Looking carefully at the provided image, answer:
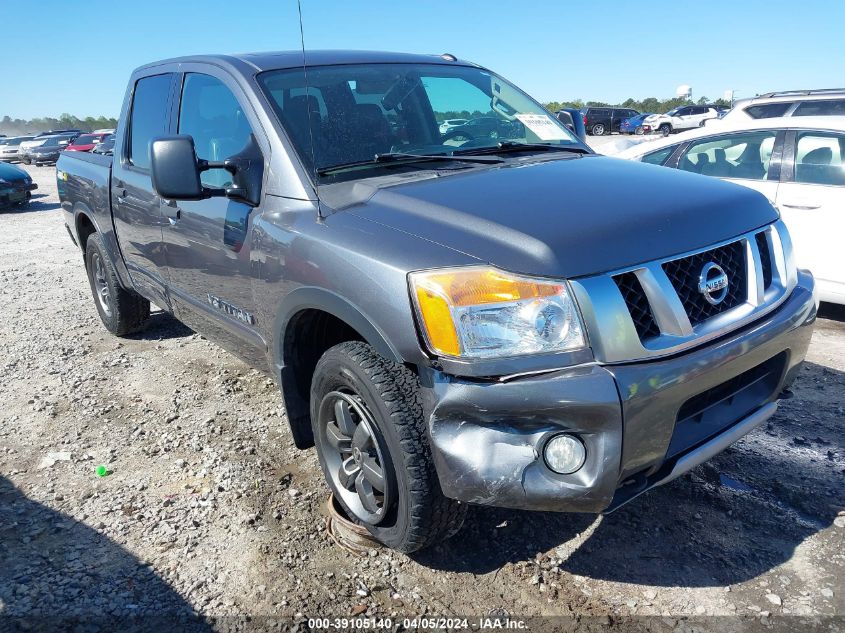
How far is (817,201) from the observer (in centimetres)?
490

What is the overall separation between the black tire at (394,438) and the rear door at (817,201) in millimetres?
3952

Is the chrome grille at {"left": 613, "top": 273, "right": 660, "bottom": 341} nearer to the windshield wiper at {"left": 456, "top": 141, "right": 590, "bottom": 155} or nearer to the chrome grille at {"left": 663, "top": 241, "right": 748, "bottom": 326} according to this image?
the chrome grille at {"left": 663, "top": 241, "right": 748, "bottom": 326}

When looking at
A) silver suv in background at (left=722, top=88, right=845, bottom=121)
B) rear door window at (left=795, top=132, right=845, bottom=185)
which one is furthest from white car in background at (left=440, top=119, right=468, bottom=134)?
silver suv in background at (left=722, top=88, right=845, bottom=121)

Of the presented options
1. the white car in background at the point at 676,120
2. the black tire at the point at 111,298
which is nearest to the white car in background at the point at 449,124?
the black tire at the point at 111,298

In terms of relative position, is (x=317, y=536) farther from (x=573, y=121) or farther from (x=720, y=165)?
(x=720, y=165)

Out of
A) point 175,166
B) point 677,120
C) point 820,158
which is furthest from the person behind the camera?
point 677,120

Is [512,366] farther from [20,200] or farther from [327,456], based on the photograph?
[20,200]

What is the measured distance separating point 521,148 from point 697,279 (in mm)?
1328

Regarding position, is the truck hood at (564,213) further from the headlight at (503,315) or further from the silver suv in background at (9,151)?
the silver suv in background at (9,151)

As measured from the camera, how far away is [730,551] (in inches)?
99.8

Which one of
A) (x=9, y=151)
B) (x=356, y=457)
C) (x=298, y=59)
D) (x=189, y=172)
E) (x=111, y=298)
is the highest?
(x=298, y=59)

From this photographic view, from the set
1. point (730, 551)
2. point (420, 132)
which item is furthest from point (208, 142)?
point (730, 551)

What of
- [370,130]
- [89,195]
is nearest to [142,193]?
[89,195]

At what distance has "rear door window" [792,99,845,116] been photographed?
7.97m
